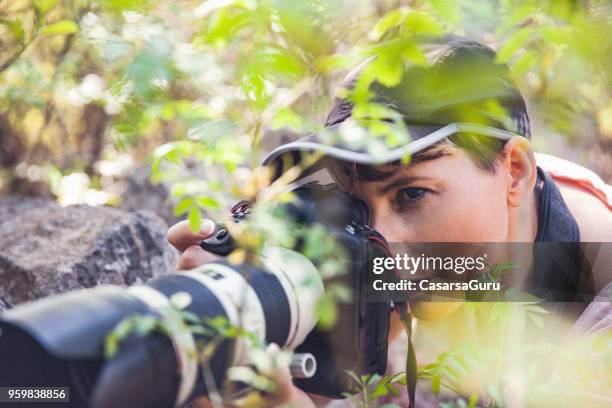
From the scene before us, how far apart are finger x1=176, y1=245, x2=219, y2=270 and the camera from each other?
0.05 feet

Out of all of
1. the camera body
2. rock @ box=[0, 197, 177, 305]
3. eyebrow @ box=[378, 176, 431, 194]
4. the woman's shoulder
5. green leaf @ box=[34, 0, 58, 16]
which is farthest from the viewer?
rock @ box=[0, 197, 177, 305]

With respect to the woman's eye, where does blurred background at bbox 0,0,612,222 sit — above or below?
above

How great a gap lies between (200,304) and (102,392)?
135mm

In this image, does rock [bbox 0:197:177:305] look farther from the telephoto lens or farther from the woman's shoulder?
the woman's shoulder

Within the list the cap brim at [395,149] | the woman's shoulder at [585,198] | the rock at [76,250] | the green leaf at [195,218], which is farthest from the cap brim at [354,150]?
the rock at [76,250]

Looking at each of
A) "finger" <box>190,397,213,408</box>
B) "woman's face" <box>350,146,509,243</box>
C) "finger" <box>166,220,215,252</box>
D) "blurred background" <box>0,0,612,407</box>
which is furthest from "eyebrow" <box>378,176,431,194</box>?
"finger" <box>190,397,213,408</box>

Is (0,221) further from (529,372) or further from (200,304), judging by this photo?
(529,372)

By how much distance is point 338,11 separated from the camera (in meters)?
0.74

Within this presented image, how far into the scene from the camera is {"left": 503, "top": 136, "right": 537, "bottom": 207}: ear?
1.02m

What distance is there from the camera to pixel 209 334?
2.19 feet

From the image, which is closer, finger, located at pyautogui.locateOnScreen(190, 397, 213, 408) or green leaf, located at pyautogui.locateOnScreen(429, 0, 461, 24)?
green leaf, located at pyautogui.locateOnScreen(429, 0, 461, 24)

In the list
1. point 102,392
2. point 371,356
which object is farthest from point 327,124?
point 102,392

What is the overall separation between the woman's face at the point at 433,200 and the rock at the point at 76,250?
50cm

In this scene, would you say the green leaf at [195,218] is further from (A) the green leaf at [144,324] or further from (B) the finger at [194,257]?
(B) the finger at [194,257]
